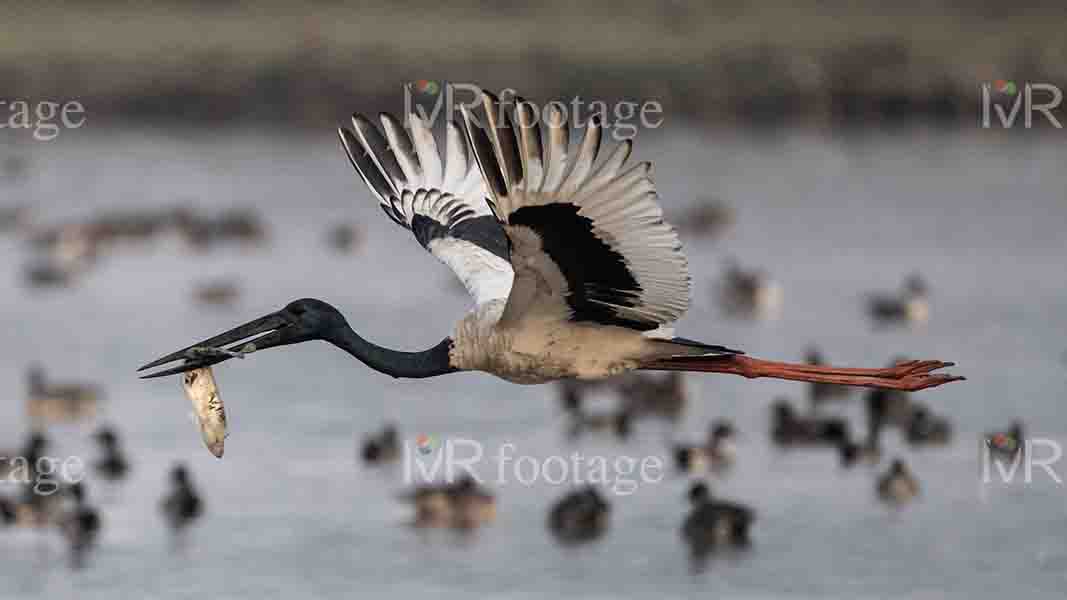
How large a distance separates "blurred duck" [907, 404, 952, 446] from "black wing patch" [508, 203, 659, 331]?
27.3ft

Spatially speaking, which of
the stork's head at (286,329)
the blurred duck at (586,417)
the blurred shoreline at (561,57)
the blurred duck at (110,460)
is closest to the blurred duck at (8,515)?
the blurred duck at (110,460)

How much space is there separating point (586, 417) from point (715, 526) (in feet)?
13.1

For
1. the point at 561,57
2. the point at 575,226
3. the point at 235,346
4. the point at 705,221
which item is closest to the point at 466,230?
the point at 235,346

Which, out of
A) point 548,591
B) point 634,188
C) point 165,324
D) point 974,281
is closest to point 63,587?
point 548,591

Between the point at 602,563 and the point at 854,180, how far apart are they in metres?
21.8

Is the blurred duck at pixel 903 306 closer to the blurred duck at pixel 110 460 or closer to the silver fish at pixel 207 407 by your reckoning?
the blurred duck at pixel 110 460

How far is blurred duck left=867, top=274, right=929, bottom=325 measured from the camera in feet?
83.6

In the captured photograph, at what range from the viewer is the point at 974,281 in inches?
1142

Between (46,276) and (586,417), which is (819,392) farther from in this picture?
(46,276)

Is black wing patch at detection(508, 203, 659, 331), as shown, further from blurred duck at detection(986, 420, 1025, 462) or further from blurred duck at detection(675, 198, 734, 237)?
blurred duck at detection(675, 198, 734, 237)

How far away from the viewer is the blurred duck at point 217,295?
27.7m

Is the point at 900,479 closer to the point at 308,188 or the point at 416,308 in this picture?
the point at 416,308

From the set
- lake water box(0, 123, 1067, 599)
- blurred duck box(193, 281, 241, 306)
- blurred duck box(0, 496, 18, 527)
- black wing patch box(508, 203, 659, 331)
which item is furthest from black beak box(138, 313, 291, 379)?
blurred duck box(193, 281, 241, 306)

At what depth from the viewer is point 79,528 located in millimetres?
18062
